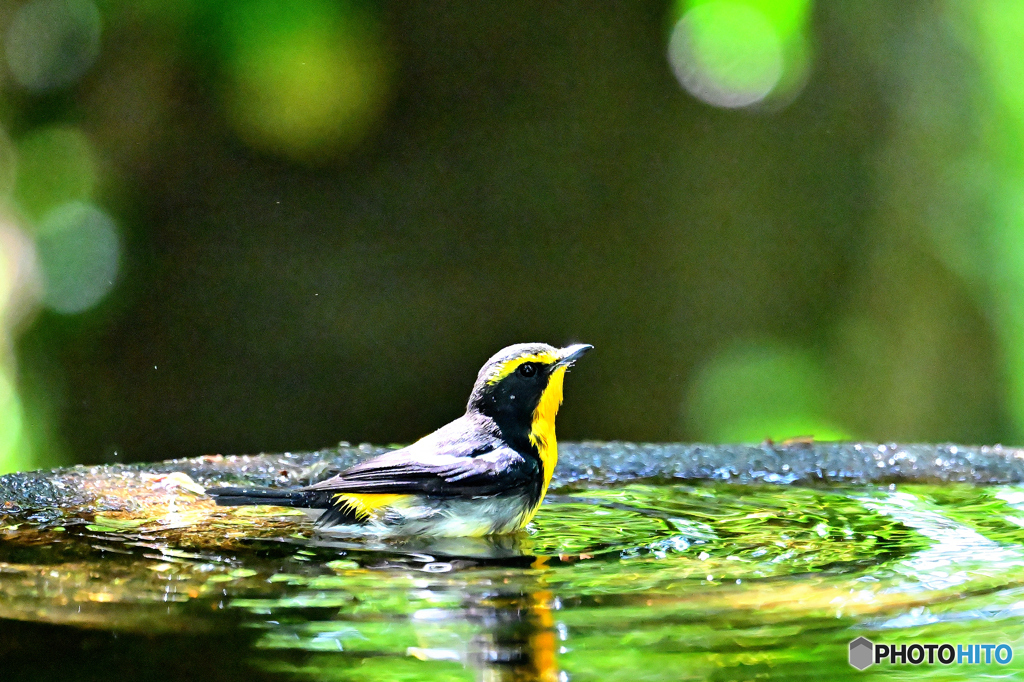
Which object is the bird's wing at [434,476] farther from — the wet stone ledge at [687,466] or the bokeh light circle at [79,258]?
the bokeh light circle at [79,258]

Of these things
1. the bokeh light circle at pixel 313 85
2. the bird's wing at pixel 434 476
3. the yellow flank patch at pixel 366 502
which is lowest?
the yellow flank patch at pixel 366 502

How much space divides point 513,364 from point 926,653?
1.78 m

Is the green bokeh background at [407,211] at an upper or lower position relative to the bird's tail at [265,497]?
upper

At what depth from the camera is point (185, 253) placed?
6.09 m

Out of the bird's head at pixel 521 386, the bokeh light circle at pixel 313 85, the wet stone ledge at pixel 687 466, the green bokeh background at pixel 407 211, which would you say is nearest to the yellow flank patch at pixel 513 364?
the bird's head at pixel 521 386

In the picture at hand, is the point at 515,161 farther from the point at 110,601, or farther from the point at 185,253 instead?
the point at 110,601

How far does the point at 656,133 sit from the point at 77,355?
142 inches

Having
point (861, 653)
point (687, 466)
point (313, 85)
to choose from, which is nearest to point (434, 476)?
point (687, 466)

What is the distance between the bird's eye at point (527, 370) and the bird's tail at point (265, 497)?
0.72 metres

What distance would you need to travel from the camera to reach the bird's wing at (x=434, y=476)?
9.69 feet

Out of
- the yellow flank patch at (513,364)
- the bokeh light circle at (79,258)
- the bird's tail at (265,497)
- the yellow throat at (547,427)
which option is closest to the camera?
the bird's tail at (265,497)

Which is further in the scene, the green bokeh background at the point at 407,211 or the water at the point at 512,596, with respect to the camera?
the green bokeh background at the point at 407,211

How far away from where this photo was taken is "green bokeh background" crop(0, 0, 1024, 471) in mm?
6031

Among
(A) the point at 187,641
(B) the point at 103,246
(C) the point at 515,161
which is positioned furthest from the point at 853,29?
(A) the point at 187,641
